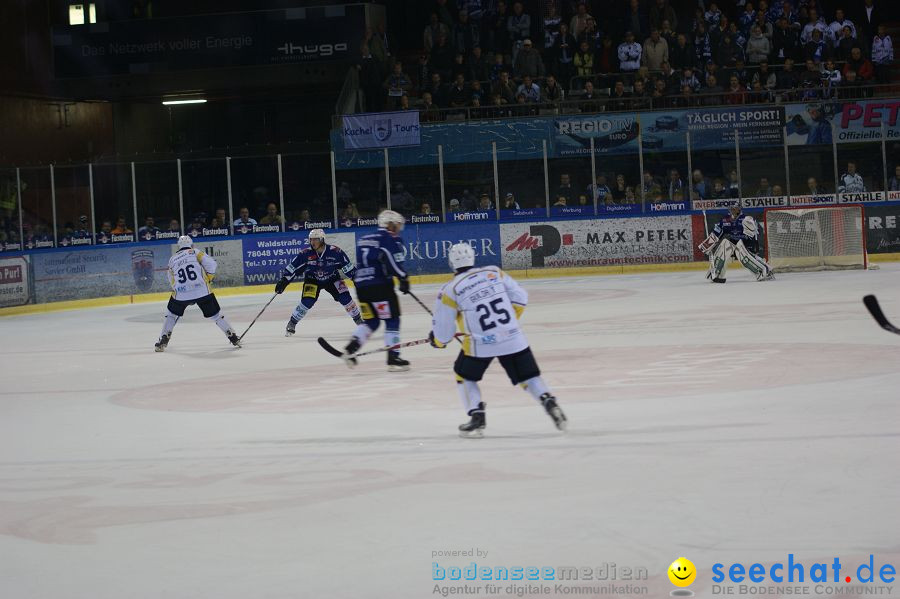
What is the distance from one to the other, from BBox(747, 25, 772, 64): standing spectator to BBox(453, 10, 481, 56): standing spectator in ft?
19.5

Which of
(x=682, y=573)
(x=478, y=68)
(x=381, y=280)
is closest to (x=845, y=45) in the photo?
(x=478, y=68)

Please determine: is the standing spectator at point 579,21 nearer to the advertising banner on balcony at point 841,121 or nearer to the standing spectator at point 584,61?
the standing spectator at point 584,61

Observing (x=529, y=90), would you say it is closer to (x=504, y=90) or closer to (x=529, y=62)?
(x=504, y=90)

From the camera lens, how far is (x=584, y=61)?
→ 25.8m

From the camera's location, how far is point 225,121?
3209cm

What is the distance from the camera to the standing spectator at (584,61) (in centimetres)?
2575

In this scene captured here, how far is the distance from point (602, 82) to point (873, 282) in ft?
29.1

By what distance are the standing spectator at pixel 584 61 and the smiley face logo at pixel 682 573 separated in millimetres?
22023

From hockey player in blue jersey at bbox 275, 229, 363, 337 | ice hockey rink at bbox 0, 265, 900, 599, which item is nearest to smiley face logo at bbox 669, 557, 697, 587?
ice hockey rink at bbox 0, 265, 900, 599

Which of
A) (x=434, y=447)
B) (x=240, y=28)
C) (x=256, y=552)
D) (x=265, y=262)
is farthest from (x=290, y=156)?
(x=256, y=552)

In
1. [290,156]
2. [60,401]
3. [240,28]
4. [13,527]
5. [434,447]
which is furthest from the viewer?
[240,28]

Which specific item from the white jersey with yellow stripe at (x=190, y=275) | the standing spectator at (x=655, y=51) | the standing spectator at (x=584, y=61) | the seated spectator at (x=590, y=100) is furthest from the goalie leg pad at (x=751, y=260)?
the white jersey with yellow stripe at (x=190, y=275)

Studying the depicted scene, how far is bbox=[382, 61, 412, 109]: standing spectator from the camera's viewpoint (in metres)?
25.8

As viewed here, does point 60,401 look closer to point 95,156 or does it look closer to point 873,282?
point 873,282
